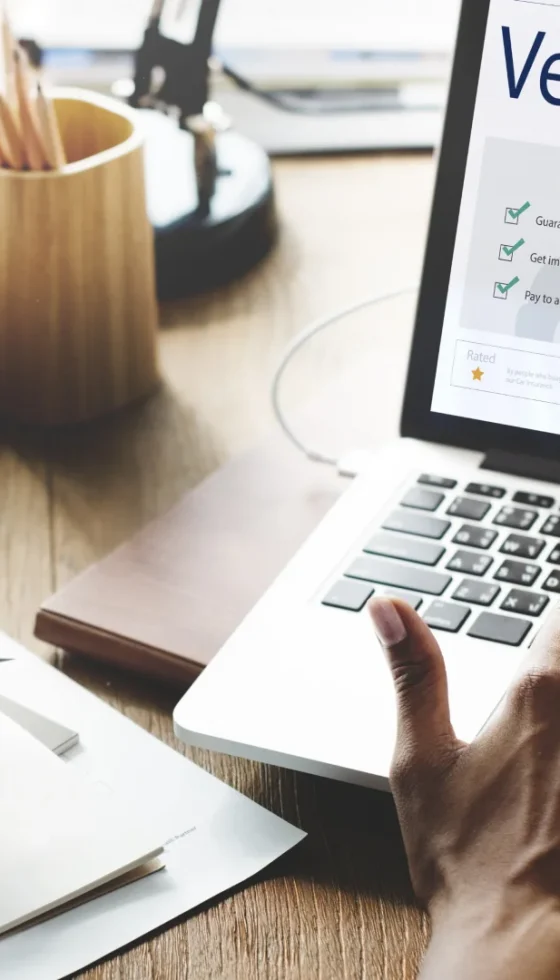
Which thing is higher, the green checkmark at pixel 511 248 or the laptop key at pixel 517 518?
the green checkmark at pixel 511 248

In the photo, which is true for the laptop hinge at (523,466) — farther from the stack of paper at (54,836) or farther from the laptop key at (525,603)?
the stack of paper at (54,836)

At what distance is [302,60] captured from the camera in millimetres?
1209

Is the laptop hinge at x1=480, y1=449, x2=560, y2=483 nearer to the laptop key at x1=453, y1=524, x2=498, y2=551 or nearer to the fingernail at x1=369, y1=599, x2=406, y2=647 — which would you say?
the laptop key at x1=453, y1=524, x2=498, y2=551

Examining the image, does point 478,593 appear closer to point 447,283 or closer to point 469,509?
point 469,509

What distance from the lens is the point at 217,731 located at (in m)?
0.48

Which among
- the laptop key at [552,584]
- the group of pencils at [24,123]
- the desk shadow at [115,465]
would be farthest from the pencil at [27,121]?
the laptop key at [552,584]

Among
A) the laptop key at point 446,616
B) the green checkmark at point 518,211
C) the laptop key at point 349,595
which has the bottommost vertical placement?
the laptop key at point 349,595

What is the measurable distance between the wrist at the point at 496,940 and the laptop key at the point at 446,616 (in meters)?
0.14

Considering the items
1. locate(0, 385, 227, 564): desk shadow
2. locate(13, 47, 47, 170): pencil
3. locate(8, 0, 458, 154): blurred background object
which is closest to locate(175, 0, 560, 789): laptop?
locate(0, 385, 227, 564): desk shadow

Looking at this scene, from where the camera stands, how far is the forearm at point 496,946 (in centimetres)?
39

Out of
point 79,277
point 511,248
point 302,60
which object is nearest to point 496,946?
point 511,248

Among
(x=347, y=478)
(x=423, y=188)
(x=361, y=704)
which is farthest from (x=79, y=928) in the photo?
(x=423, y=188)

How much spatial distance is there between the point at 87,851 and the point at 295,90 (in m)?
0.95

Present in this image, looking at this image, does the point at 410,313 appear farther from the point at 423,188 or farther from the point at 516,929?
the point at 516,929
